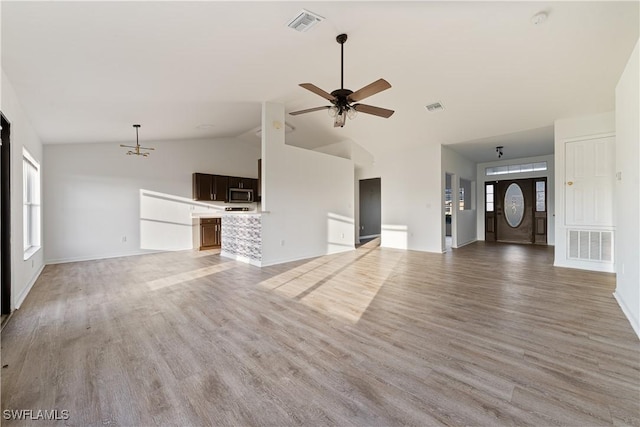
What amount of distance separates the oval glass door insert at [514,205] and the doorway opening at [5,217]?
10948 millimetres

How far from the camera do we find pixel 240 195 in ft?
28.0

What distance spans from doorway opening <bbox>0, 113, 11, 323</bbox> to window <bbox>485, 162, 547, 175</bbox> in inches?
428

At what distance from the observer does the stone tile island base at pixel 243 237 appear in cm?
541

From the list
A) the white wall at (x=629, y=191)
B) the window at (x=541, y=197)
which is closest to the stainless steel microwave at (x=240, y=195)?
the white wall at (x=629, y=191)

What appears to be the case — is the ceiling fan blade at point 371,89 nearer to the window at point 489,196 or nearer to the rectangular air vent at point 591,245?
the rectangular air vent at point 591,245

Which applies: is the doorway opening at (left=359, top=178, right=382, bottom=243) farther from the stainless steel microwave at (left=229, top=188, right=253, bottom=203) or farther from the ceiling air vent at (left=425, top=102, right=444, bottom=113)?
the ceiling air vent at (left=425, top=102, right=444, bottom=113)

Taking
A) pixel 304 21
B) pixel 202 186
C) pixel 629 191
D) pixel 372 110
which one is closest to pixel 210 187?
pixel 202 186

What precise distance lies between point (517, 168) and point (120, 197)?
1112 centimetres

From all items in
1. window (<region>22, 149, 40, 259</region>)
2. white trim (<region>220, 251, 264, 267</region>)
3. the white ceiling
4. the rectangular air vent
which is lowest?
white trim (<region>220, 251, 264, 267</region>)

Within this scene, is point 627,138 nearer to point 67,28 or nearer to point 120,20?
point 120,20

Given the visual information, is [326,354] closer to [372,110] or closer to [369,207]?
[372,110]

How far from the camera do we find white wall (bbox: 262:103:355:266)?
5430mm

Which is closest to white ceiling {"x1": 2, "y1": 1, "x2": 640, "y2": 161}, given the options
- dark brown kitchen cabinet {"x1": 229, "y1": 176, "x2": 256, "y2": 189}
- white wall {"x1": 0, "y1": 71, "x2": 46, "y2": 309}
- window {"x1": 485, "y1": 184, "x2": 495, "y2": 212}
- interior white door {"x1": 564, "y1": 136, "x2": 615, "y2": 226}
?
white wall {"x1": 0, "y1": 71, "x2": 46, "y2": 309}
